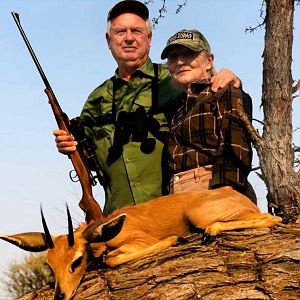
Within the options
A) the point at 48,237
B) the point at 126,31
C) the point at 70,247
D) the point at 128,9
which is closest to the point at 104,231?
the point at 70,247

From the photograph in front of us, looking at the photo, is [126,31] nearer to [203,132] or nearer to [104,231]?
[203,132]

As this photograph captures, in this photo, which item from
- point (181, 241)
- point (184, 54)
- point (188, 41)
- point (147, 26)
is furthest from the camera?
point (147, 26)

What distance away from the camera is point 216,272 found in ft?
20.4

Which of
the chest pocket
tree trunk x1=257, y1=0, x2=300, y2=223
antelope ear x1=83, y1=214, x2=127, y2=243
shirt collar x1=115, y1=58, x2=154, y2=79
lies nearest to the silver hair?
shirt collar x1=115, y1=58, x2=154, y2=79

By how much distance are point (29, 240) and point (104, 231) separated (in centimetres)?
80

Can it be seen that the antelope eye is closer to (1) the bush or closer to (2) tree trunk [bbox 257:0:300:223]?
(2) tree trunk [bbox 257:0:300:223]

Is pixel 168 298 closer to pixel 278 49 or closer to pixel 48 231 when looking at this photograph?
pixel 48 231

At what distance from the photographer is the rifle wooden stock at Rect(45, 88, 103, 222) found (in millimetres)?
8539

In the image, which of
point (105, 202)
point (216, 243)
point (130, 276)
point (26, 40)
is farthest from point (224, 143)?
point (26, 40)

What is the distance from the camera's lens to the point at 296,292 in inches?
236

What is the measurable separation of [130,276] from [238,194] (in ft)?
4.52

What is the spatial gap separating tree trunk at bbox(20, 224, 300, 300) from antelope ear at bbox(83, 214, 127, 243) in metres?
0.33

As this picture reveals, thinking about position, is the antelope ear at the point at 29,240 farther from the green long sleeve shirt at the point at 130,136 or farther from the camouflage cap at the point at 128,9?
the camouflage cap at the point at 128,9

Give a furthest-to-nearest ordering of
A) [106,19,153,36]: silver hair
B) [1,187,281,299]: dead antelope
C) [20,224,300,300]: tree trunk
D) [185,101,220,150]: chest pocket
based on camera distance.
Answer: [106,19,153,36]: silver hair, [185,101,220,150]: chest pocket, [1,187,281,299]: dead antelope, [20,224,300,300]: tree trunk
